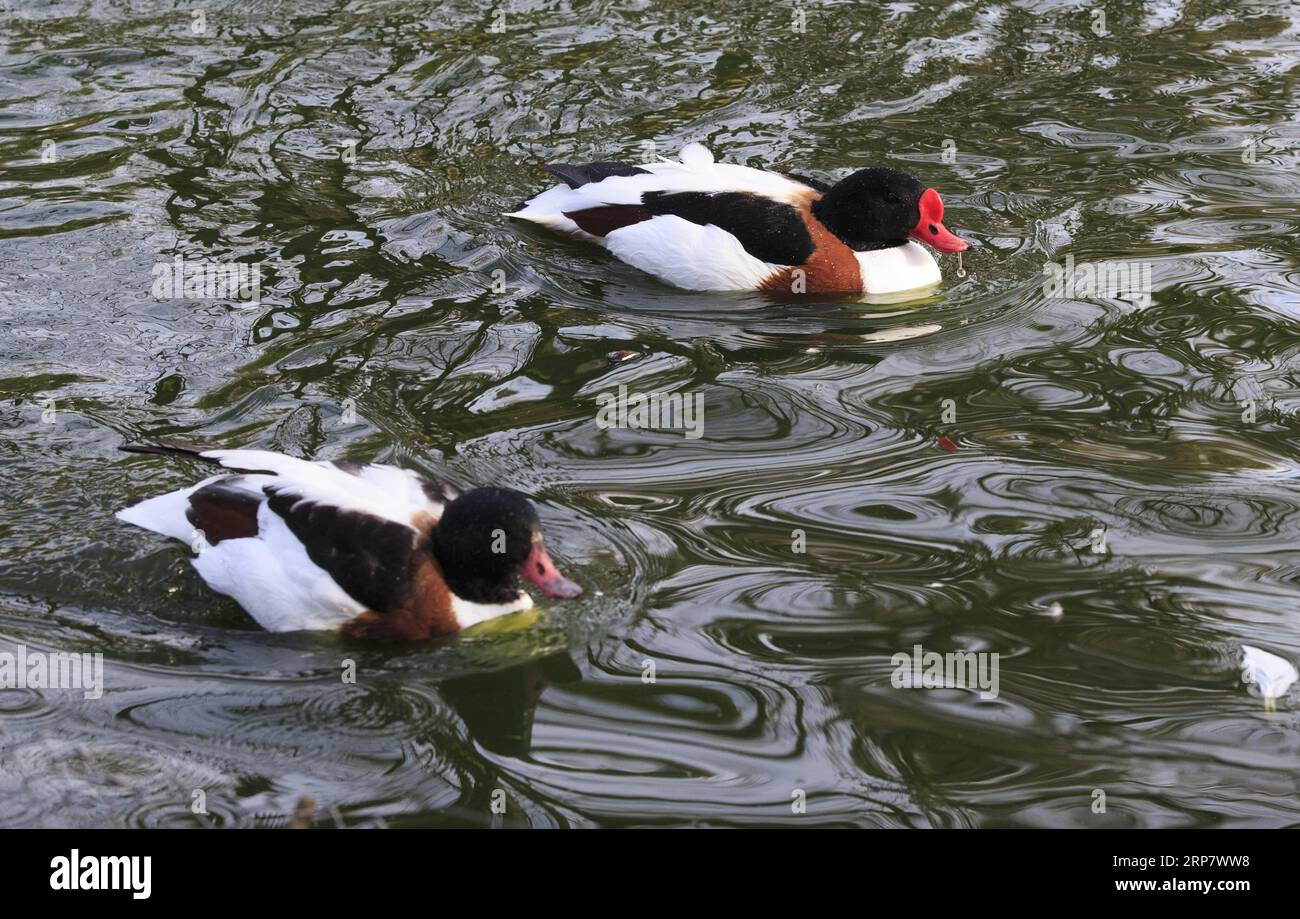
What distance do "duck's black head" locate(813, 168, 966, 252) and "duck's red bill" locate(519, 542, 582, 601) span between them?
3.88 metres

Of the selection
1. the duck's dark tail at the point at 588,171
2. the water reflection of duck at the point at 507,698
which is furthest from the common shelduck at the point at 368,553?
the duck's dark tail at the point at 588,171

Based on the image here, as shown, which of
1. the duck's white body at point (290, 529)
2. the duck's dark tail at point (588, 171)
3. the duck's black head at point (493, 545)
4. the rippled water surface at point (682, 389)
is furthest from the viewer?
the duck's dark tail at point (588, 171)

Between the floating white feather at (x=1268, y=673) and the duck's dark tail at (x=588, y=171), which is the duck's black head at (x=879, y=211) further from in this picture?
the floating white feather at (x=1268, y=673)

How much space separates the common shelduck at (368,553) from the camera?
5691 mm

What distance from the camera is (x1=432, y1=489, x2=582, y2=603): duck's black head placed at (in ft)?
18.6

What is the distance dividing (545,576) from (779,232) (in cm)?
369

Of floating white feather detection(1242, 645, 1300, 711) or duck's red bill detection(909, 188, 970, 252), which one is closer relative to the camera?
floating white feather detection(1242, 645, 1300, 711)

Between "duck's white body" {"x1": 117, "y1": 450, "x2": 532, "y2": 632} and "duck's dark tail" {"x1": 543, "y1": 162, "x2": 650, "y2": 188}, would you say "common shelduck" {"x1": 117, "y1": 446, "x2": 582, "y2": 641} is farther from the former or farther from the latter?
"duck's dark tail" {"x1": 543, "y1": 162, "x2": 650, "y2": 188}

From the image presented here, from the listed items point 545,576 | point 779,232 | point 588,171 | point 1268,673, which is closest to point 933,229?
point 779,232

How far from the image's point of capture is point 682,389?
7738 mm

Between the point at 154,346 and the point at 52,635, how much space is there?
2.57 m

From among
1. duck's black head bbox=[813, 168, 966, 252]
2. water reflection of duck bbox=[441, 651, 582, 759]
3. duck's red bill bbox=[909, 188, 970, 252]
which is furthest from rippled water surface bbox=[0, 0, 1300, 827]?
duck's black head bbox=[813, 168, 966, 252]

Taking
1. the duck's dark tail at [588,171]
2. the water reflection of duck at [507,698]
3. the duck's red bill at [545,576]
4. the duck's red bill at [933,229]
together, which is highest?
the duck's dark tail at [588,171]

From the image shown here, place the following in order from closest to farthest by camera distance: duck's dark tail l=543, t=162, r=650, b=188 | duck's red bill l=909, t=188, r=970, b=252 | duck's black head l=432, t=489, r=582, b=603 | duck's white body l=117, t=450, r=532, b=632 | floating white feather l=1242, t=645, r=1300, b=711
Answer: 1. floating white feather l=1242, t=645, r=1300, b=711
2. duck's black head l=432, t=489, r=582, b=603
3. duck's white body l=117, t=450, r=532, b=632
4. duck's red bill l=909, t=188, r=970, b=252
5. duck's dark tail l=543, t=162, r=650, b=188
